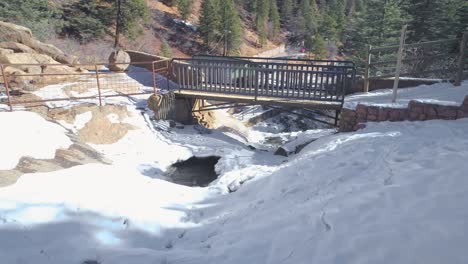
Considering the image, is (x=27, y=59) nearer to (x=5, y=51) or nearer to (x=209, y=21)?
(x=5, y=51)

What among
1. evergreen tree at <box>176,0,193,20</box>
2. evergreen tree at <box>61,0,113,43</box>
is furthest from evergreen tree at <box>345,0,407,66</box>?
evergreen tree at <box>176,0,193,20</box>

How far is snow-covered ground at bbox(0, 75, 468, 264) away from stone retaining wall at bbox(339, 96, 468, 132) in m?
0.36

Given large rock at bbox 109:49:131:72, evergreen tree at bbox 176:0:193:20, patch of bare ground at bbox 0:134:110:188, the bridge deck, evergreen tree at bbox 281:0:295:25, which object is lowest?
patch of bare ground at bbox 0:134:110:188

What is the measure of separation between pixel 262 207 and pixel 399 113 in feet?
13.9

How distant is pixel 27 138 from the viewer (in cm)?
625

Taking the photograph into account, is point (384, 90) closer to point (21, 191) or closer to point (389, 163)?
point (389, 163)

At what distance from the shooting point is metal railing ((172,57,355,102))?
9.21 metres

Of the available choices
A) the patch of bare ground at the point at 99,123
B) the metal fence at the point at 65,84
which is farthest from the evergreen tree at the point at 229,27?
the patch of bare ground at the point at 99,123

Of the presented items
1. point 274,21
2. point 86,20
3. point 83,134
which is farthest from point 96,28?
point 274,21

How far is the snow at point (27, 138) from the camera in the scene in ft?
18.2

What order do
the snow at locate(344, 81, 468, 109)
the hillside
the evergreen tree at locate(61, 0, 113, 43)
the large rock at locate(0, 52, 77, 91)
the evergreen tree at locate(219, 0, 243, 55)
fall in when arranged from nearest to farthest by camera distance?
1. the snow at locate(344, 81, 468, 109)
2. the large rock at locate(0, 52, 77, 91)
3. the hillside
4. the evergreen tree at locate(61, 0, 113, 43)
5. the evergreen tree at locate(219, 0, 243, 55)

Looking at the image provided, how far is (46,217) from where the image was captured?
4035 mm

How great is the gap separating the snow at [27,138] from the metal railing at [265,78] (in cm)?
441

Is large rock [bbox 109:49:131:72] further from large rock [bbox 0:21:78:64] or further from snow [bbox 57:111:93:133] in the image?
snow [bbox 57:111:93:133]
